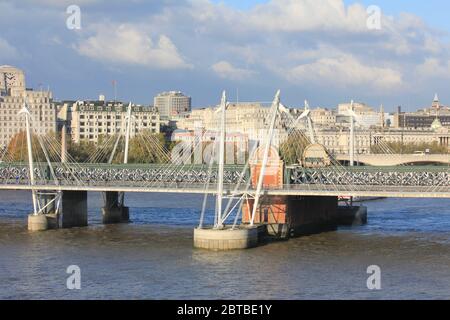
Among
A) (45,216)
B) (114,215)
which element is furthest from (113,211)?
(45,216)

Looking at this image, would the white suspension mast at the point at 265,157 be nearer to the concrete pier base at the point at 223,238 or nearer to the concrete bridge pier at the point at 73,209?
the concrete pier base at the point at 223,238

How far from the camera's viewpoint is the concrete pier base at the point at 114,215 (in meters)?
69.8

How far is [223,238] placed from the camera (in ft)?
172

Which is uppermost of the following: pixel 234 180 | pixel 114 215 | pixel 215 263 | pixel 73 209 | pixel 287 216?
pixel 234 180

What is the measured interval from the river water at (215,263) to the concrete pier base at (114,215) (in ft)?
4.15

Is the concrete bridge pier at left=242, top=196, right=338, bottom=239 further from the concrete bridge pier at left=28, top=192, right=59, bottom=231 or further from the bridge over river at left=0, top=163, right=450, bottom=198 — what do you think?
the concrete bridge pier at left=28, top=192, right=59, bottom=231

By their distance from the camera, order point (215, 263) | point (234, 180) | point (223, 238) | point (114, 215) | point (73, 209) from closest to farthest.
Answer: point (215, 263) → point (223, 238) → point (234, 180) → point (73, 209) → point (114, 215)

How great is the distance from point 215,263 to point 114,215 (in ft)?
75.1

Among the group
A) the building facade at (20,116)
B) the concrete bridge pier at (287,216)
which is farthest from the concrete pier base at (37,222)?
the building facade at (20,116)

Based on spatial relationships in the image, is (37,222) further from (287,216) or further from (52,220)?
(287,216)

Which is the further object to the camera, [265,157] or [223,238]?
[265,157]
